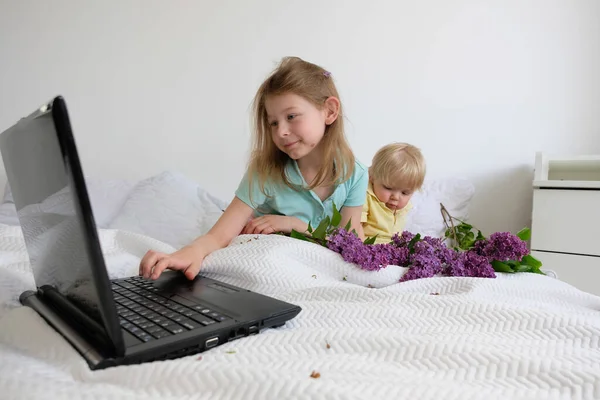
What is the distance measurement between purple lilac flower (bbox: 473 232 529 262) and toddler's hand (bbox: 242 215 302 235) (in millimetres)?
479

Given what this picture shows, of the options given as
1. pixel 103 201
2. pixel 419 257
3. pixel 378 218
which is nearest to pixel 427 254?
pixel 419 257

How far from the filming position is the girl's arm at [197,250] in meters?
0.76

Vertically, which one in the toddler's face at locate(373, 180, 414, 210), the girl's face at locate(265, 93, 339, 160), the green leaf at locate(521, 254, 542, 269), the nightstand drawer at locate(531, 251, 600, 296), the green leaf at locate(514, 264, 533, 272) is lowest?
the nightstand drawer at locate(531, 251, 600, 296)

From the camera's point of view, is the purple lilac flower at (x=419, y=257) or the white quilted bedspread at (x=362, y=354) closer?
the white quilted bedspread at (x=362, y=354)

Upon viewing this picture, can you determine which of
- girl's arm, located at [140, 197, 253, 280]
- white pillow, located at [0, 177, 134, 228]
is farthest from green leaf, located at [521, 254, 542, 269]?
white pillow, located at [0, 177, 134, 228]

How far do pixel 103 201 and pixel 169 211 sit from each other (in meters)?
0.28

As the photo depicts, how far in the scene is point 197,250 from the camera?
0.89 m

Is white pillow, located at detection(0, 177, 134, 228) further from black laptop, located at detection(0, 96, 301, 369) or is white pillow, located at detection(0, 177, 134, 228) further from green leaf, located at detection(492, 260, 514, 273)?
green leaf, located at detection(492, 260, 514, 273)

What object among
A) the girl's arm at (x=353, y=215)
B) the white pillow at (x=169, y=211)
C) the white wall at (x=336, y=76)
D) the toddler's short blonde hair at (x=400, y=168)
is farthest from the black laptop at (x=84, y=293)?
the white wall at (x=336, y=76)

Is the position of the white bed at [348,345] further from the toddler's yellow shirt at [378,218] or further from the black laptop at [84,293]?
the toddler's yellow shirt at [378,218]

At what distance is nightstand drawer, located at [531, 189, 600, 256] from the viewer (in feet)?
5.57

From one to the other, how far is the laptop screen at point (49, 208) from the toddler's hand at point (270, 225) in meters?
0.56

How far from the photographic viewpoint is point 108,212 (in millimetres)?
1648

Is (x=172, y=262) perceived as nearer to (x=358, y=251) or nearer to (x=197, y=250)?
(x=197, y=250)
